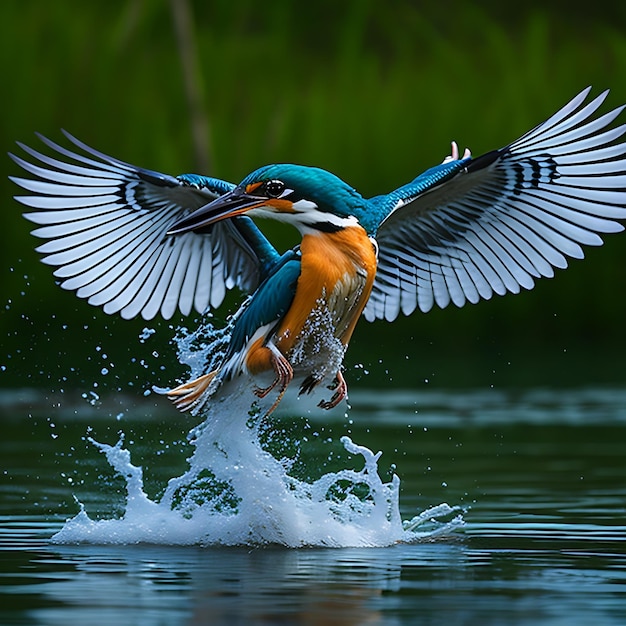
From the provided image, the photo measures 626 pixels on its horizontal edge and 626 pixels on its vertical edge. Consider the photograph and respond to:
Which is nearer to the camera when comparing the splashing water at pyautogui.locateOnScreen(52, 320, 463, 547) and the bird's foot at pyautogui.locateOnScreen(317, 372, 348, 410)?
the splashing water at pyautogui.locateOnScreen(52, 320, 463, 547)

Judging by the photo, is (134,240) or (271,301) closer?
(271,301)

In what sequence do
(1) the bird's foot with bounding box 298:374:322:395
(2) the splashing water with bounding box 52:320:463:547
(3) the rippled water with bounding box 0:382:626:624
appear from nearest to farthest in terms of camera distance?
(3) the rippled water with bounding box 0:382:626:624 → (2) the splashing water with bounding box 52:320:463:547 → (1) the bird's foot with bounding box 298:374:322:395

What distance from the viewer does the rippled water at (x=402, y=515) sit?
6.57 metres

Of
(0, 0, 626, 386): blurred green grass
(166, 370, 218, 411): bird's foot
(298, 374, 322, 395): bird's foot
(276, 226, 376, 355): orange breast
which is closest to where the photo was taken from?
(276, 226, 376, 355): orange breast

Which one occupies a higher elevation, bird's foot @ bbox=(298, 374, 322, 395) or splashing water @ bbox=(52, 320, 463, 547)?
bird's foot @ bbox=(298, 374, 322, 395)

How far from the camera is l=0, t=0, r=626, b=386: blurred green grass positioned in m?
18.0

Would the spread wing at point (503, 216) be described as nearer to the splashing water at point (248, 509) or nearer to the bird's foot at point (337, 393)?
the bird's foot at point (337, 393)

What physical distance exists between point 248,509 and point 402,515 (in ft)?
3.62

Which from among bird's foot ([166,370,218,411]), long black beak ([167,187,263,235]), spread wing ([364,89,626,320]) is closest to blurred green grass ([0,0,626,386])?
spread wing ([364,89,626,320])

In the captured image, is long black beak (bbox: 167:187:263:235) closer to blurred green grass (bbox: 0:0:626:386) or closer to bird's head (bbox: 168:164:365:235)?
bird's head (bbox: 168:164:365:235)

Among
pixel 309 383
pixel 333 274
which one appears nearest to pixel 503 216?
pixel 309 383

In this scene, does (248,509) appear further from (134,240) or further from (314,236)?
(134,240)

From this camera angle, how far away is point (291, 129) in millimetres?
19094

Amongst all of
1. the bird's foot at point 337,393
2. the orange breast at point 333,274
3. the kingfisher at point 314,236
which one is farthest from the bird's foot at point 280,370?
the bird's foot at point 337,393
